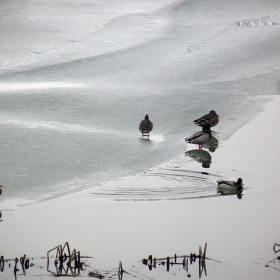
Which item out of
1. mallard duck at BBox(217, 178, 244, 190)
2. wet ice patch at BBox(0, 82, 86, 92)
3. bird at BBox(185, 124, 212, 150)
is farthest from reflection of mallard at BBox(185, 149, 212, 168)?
wet ice patch at BBox(0, 82, 86, 92)

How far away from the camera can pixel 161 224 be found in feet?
17.5

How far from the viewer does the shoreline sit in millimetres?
4707

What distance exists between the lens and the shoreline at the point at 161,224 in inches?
185

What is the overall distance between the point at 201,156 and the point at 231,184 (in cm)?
145

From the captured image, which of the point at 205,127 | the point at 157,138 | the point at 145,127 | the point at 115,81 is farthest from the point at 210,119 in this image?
the point at 115,81

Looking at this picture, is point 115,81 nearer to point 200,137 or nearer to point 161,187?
point 200,137


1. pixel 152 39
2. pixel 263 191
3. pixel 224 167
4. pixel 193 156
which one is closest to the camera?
pixel 263 191

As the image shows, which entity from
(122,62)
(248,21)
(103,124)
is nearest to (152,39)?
(122,62)

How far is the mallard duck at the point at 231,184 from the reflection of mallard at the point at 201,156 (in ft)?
2.80

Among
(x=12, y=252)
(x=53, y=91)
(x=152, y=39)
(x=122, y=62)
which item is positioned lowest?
(x=12, y=252)

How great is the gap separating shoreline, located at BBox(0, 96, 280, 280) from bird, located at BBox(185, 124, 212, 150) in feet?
3.23

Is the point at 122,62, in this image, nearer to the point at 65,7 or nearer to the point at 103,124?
the point at 103,124

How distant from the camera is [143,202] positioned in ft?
19.2

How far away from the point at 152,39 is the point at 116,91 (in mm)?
4140
